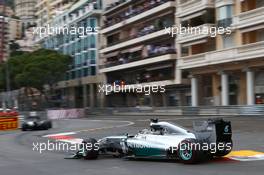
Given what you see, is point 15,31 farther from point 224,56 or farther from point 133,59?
point 224,56

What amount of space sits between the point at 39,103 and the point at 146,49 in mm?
31377

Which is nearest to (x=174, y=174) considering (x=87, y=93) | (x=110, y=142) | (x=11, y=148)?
(x=110, y=142)

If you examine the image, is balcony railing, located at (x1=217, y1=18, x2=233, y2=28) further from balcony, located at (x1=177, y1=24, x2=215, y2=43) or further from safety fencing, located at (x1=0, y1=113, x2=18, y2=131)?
safety fencing, located at (x1=0, y1=113, x2=18, y2=131)

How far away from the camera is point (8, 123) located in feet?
128

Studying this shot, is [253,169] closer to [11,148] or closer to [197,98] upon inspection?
[11,148]

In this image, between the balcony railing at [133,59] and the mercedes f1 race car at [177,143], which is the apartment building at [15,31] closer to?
the balcony railing at [133,59]

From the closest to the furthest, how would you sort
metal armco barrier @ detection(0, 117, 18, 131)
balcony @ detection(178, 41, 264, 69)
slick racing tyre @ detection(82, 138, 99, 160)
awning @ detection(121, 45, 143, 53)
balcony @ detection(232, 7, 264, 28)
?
slick racing tyre @ detection(82, 138, 99, 160)
metal armco barrier @ detection(0, 117, 18, 131)
balcony @ detection(178, 41, 264, 69)
balcony @ detection(232, 7, 264, 28)
awning @ detection(121, 45, 143, 53)

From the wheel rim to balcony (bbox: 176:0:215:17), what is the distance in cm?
3983

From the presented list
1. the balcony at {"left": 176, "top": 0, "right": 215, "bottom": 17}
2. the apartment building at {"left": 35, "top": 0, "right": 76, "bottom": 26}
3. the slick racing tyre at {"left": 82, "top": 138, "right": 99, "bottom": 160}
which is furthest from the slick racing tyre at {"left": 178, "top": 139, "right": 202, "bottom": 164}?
the apartment building at {"left": 35, "top": 0, "right": 76, "bottom": 26}

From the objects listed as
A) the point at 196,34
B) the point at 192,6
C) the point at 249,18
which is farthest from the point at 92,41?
the point at 249,18

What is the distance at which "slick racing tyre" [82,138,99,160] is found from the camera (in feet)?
51.3

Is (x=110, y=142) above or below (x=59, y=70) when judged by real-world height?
below

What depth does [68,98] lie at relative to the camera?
9919 cm

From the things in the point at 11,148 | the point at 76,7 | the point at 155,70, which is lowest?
the point at 11,148
